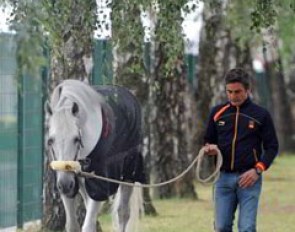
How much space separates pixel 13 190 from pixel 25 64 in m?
7.59

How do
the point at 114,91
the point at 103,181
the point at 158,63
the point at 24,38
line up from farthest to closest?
the point at 158,63
the point at 114,91
the point at 103,181
the point at 24,38

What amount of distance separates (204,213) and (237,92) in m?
8.20

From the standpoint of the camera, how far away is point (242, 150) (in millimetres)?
10711

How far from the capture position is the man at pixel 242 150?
35.0ft

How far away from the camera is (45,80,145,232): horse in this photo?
11047 millimetres

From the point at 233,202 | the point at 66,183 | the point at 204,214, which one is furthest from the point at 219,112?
the point at 204,214

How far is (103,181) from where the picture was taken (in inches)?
457

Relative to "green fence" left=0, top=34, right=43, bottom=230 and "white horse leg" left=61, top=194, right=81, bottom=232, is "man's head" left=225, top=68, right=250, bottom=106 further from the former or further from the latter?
"green fence" left=0, top=34, right=43, bottom=230

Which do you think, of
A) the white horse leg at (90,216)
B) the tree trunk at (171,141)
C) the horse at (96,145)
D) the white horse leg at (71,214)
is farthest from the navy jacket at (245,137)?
the tree trunk at (171,141)

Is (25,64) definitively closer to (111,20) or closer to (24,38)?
(24,38)

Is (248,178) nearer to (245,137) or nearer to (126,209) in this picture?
(245,137)

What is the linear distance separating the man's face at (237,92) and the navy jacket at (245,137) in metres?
0.07

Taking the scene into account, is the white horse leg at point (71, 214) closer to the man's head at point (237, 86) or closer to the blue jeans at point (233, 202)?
the blue jeans at point (233, 202)

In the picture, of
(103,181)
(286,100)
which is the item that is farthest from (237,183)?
(286,100)
